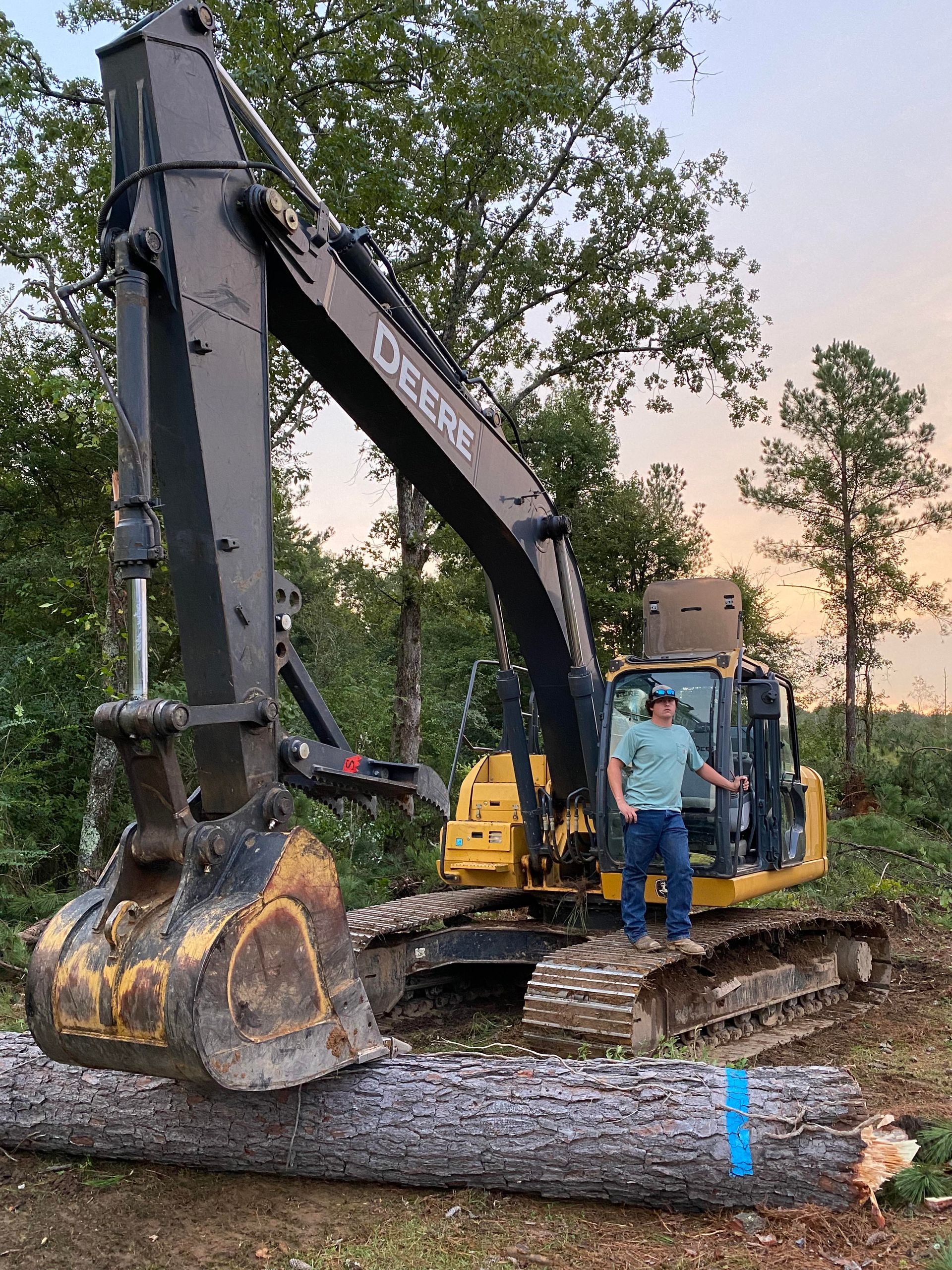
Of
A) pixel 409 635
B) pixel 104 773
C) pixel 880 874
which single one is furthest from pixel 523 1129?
pixel 880 874

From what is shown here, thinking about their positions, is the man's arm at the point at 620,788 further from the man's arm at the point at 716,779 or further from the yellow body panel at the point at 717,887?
the yellow body panel at the point at 717,887

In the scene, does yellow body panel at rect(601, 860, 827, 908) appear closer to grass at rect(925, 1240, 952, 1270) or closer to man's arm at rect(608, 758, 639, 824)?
man's arm at rect(608, 758, 639, 824)

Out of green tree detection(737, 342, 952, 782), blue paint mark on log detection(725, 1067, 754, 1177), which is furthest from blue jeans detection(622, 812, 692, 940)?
green tree detection(737, 342, 952, 782)

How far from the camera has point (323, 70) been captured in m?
11.4

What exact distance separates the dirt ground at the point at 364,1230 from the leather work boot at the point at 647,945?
203 centimetres

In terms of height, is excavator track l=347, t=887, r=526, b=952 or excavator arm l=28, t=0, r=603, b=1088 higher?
excavator arm l=28, t=0, r=603, b=1088

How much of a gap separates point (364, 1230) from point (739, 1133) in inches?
53.1

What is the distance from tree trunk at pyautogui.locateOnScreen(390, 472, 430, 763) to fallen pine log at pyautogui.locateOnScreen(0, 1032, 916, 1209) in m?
8.37

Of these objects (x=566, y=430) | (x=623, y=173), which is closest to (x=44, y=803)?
(x=623, y=173)

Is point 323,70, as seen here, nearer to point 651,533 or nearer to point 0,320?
point 0,320

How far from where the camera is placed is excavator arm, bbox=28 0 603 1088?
3.44m

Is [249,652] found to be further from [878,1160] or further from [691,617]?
[691,617]

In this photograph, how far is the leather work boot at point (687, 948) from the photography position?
571 centimetres

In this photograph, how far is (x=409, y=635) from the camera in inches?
508
